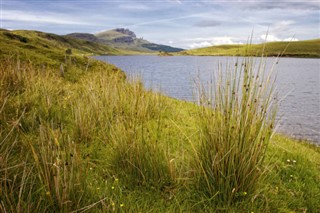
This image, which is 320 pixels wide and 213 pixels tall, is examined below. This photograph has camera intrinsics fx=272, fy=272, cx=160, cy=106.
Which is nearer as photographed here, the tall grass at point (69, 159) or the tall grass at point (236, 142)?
the tall grass at point (69, 159)

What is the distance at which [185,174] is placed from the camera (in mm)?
3730

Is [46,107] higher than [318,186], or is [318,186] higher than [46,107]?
[46,107]

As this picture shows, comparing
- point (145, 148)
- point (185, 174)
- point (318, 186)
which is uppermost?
point (145, 148)

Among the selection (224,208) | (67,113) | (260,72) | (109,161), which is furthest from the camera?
(67,113)

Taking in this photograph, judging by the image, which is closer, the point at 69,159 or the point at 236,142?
the point at 69,159

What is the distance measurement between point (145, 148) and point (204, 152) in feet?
2.74

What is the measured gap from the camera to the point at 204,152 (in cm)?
362

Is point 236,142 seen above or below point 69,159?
above

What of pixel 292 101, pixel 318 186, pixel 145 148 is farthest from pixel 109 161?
pixel 292 101

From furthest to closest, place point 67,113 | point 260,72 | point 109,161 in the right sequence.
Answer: point 67,113
point 109,161
point 260,72

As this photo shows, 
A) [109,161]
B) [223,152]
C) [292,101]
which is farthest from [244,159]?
[292,101]

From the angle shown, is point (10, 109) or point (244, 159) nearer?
point (244, 159)

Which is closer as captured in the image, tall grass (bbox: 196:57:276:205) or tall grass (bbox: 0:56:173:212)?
tall grass (bbox: 0:56:173:212)

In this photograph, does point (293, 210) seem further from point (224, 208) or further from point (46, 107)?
point (46, 107)
